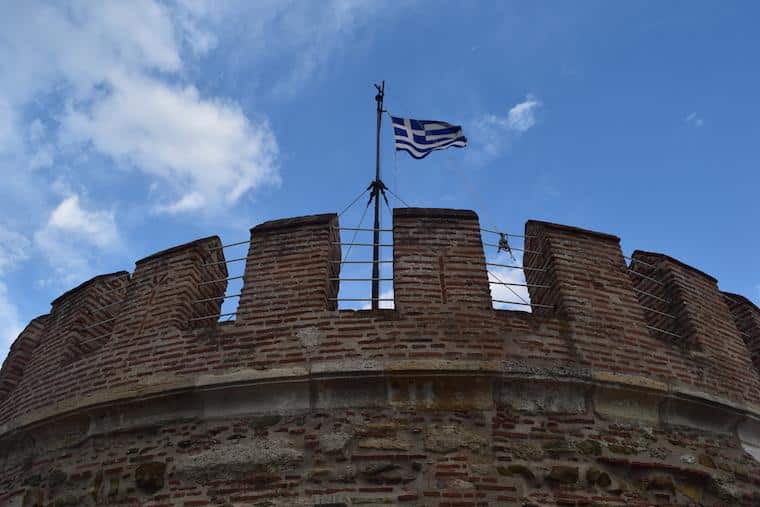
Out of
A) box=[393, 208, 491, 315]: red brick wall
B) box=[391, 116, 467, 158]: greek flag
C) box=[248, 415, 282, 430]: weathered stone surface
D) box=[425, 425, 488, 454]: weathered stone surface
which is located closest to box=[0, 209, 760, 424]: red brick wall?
box=[393, 208, 491, 315]: red brick wall

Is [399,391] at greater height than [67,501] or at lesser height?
greater

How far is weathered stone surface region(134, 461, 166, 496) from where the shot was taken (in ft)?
14.6

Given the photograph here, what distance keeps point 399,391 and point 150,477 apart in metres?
1.79

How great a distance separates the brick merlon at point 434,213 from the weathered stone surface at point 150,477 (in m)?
2.74

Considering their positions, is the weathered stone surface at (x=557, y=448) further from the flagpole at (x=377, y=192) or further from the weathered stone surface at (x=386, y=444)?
the flagpole at (x=377, y=192)

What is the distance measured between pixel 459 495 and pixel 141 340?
9.44 feet

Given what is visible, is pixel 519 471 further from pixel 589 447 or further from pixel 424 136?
pixel 424 136

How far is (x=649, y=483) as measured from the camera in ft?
14.6

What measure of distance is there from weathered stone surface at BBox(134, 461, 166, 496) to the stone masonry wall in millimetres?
16

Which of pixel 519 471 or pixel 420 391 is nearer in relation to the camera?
pixel 519 471

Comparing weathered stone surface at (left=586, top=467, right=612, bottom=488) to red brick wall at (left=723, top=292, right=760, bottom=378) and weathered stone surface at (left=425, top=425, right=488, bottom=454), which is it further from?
red brick wall at (left=723, top=292, right=760, bottom=378)

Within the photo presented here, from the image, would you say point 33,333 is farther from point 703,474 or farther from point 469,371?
point 703,474

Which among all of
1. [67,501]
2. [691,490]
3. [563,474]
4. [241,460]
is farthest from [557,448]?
[67,501]

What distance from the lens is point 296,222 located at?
582 centimetres
